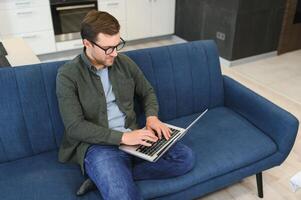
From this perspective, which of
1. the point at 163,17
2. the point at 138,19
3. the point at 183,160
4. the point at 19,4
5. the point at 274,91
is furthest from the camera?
the point at 163,17

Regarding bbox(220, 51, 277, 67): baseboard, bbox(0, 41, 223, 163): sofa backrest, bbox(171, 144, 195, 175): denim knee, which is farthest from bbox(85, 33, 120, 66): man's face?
bbox(220, 51, 277, 67): baseboard

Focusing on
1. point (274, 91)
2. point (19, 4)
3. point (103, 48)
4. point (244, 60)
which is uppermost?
point (103, 48)

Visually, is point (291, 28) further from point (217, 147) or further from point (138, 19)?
point (217, 147)

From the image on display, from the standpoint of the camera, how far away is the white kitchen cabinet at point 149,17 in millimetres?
4164

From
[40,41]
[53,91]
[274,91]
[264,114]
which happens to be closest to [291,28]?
[274,91]

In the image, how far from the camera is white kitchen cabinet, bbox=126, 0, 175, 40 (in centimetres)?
416

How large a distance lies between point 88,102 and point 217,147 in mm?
746

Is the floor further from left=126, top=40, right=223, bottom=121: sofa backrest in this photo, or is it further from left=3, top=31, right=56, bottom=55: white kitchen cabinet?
left=126, top=40, right=223, bottom=121: sofa backrest

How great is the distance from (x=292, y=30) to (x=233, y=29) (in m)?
1.06

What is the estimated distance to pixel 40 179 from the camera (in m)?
1.49

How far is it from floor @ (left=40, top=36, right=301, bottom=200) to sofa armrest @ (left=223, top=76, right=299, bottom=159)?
35cm

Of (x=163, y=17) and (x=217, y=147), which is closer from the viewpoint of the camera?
(x=217, y=147)

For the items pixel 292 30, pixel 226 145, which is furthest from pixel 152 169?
pixel 292 30

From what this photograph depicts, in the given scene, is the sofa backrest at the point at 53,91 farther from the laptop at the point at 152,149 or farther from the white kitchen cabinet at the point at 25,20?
the white kitchen cabinet at the point at 25,20
